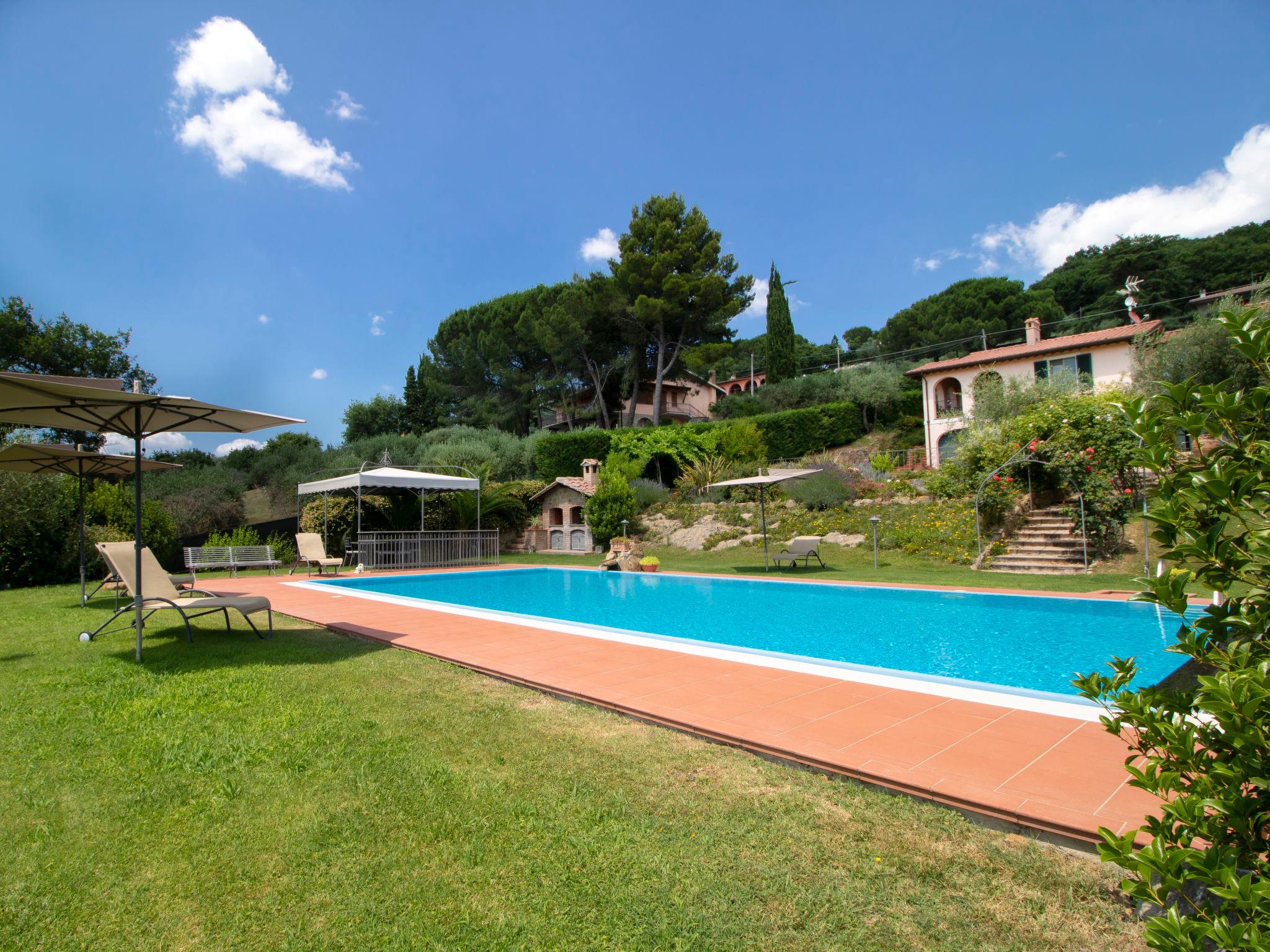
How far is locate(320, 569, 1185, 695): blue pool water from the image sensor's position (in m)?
6.35

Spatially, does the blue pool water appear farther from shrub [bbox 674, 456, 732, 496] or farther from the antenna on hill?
the antenna on hill

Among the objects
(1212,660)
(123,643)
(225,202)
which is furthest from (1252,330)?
→ (225,202)

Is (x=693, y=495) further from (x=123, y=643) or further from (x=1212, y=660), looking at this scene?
(x=1212, y=660)

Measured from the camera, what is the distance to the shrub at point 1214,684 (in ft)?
3.88

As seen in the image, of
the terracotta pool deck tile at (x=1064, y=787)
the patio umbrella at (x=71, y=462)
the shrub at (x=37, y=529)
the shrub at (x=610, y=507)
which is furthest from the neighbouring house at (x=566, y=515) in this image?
the terracotta pool deck tile at (x=1064, y=787)

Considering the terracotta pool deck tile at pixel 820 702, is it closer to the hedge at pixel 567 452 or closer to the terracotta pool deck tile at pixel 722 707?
the terracotta pool deck tile at pixel 722 707

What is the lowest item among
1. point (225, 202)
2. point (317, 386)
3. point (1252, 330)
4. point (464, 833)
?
point (464, 833)

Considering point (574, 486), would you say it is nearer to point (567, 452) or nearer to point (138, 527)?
point (567, 452)

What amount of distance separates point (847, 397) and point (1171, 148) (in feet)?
46.0

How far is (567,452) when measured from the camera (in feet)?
92.7

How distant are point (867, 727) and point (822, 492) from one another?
16974mm

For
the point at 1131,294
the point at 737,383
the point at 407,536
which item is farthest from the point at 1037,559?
the point at 737,383

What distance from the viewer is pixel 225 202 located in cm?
1591

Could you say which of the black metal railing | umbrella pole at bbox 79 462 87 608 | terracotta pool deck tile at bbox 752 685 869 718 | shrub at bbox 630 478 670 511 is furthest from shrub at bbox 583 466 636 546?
terracotta pool deck tile at bbox 752 685 869 718
